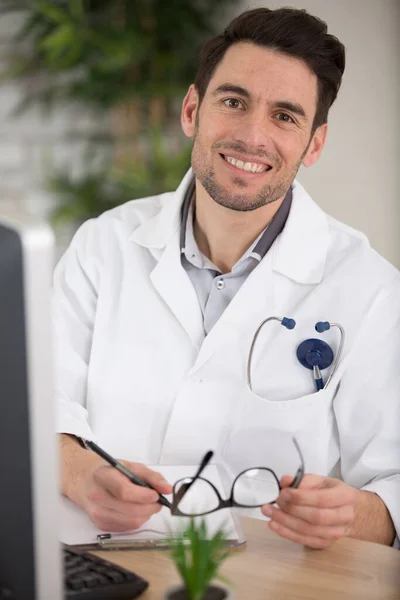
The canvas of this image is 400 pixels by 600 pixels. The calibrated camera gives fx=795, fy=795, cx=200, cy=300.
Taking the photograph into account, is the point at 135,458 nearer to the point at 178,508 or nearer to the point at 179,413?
the point at 179,413

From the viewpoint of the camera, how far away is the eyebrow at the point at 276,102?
173cm

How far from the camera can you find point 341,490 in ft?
3.71

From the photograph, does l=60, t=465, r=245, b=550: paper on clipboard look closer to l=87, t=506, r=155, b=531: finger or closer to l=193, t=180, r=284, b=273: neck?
l=87, t=506, r=155, b=531: finger

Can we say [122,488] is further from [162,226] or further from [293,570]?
[162,226]

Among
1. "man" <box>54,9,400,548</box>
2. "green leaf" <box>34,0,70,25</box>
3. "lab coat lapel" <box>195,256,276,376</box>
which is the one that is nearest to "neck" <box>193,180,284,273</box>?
"man" <box>54,9,400,548</box>

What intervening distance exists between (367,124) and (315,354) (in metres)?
1.57

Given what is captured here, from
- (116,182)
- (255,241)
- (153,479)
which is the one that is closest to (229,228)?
(255,241)

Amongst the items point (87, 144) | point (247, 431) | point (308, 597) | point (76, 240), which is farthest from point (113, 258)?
point (87, 144)

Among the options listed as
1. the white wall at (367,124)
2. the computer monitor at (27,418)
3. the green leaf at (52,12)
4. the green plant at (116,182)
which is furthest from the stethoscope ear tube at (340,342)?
the green leaf at (52,12)

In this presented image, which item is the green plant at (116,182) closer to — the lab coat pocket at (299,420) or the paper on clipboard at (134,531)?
the lab coat pocket at (299,420)

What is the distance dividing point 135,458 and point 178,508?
2.11ft

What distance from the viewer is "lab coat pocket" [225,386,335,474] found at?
157cm

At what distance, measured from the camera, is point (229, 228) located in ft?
5.90

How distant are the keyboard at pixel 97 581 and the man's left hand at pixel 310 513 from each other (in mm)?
241
